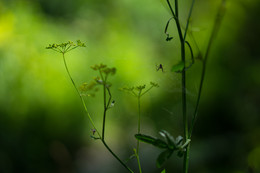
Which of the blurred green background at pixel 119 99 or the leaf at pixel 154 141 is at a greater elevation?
the blurred green background at pixel 119 99

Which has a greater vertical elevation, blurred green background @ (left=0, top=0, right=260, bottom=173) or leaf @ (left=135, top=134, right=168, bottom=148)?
blurred green background @ (left=0, top=0, right=260, bottom=173)

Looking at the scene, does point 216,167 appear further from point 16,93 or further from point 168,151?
point 168,151

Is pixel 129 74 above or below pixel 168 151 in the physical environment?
above

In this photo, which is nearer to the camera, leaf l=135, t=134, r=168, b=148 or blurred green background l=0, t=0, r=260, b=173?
leaf l=135, t=134, r=168, b=148

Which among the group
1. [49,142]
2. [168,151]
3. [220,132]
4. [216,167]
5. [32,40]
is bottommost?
[168,151]

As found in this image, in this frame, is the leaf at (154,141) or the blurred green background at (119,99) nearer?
the leaf at (154,141)

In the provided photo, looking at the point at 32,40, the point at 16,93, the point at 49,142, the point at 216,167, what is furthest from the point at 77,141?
the point at 216,167

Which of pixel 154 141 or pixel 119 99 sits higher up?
pixel 119 99

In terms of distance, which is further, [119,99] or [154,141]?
[119,99]
